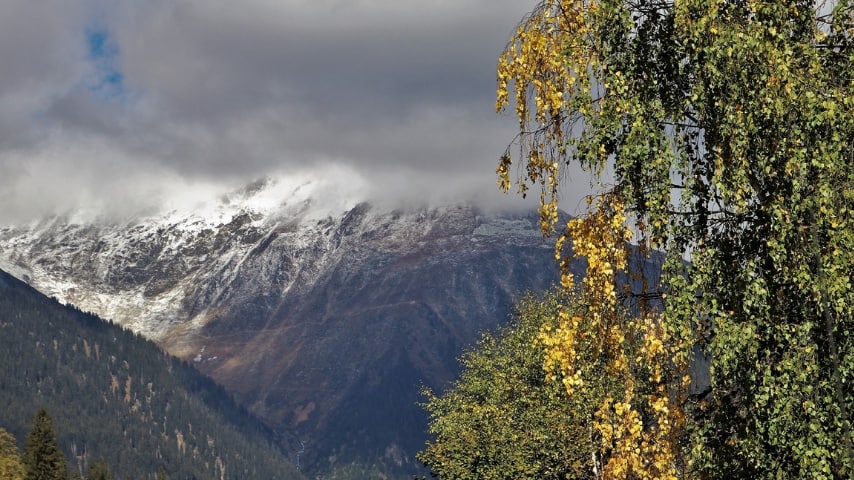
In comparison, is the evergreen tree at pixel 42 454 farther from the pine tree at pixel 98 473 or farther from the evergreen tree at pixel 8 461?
the pine tree at pixel 98 473

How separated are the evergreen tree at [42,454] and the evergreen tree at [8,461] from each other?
611 cm

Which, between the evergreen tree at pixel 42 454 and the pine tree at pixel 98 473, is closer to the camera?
the evergreen tree at pixel 42 454

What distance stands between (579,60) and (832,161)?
346cm

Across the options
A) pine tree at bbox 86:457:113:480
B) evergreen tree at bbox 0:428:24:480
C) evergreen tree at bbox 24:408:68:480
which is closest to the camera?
evergreen tree at bbox 0:428:24:480

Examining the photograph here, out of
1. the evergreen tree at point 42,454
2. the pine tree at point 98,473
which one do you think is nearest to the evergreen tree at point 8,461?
the evergreen tree at point 42,454

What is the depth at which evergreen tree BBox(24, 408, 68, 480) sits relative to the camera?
102m

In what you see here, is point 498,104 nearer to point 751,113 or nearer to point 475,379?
point 751,113

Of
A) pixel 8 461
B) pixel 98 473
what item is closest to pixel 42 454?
pixel 8 461

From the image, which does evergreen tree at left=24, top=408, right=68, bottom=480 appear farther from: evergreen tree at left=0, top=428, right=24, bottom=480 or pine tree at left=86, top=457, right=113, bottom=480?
pine tree at left=86, top=457, right=113, bottom=480

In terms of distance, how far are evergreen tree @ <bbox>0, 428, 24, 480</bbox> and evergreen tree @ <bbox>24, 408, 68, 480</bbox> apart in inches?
240

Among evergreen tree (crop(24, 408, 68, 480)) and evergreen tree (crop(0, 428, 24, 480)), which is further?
evergreen tree (crop(24, 408, 68, 480))

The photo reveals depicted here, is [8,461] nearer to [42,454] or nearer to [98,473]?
[42,454]

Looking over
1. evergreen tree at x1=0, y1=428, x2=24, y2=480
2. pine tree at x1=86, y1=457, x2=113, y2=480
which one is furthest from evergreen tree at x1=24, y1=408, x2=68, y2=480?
pine tree at x1=86, y1=457, x2=113, y2=480

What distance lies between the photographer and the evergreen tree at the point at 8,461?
84.6 m
